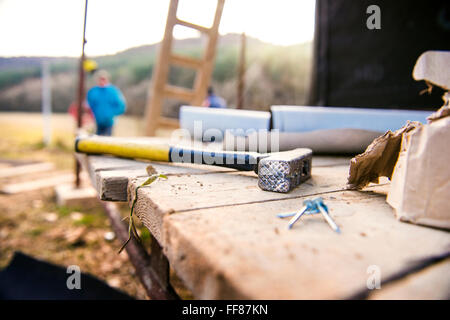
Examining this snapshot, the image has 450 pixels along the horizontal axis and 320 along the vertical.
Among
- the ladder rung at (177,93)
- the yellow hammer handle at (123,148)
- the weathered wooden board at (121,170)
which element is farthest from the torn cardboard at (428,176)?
the ladder rung at (177,93)

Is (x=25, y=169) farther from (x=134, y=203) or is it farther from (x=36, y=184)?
(x=134, y=203)

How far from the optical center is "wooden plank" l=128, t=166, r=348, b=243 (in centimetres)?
69

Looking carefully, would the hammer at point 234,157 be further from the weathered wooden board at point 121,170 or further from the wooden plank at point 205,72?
the wooden plank at point 205,72

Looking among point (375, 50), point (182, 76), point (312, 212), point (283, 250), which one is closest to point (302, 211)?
point (312, 212)

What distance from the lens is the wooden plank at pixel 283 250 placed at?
0.42m

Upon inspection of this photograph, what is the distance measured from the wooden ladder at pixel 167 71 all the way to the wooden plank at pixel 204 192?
2530mm

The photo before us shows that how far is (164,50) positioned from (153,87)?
0.42m

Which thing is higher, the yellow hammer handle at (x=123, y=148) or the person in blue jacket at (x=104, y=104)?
the person in blue jacket at (x=104, y=104)

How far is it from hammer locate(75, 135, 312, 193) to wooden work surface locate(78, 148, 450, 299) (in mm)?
52

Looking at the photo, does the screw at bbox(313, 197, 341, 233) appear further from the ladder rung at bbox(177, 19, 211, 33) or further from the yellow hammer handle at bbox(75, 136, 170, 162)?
the ladder rung at bbox(177, 19, 211, 33)

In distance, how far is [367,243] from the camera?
0.54m

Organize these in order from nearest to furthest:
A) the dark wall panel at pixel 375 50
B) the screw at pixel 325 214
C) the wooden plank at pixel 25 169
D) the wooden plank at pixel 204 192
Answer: the screw at pixel 325 214, the wooden plank at pixel 204 192, the dark wall panel at pixel 375 50, the wooden plank at pixel 25 169

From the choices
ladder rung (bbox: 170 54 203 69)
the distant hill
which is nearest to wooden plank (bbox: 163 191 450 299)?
ladder rung (bbox: 170 54 203 69)

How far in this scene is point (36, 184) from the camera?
4656 millimetres
